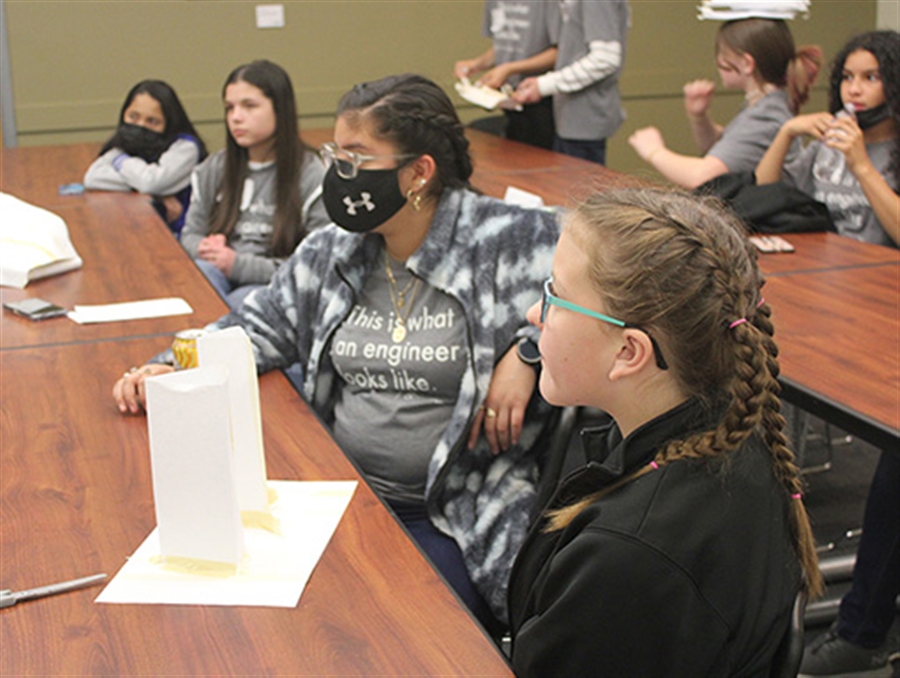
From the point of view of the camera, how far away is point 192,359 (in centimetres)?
189

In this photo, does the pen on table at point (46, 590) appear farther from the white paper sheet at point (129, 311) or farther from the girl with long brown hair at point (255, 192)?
the girl with long brown hair at point (255, 192)

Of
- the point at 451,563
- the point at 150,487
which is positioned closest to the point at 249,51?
the point at 451,563

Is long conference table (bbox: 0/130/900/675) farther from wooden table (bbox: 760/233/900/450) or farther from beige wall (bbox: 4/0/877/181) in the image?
beige wall (bbox: 4/0/877/181)

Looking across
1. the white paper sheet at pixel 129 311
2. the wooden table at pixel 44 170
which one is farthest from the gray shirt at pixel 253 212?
the white paper sheet at pixel 129 311

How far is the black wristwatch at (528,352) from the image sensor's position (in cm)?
197

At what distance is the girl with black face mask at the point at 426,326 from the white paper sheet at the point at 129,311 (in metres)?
0.44

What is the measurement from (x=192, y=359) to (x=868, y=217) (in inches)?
83.0

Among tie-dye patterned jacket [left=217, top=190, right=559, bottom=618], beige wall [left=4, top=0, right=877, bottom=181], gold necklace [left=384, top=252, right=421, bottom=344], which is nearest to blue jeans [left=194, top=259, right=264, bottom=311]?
tie-dye patterned jacket [left=217, top=190, right=559, bottom=618]

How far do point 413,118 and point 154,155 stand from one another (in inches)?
101

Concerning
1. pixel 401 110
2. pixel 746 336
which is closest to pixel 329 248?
pixel 401 110

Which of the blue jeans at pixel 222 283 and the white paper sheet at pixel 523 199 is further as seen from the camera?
the blue jeans at pixel 222 283

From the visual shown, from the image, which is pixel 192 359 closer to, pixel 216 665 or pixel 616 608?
pixel 216 665

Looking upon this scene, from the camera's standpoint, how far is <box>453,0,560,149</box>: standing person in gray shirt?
16.1ft

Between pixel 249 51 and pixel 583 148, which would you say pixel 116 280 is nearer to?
pixel 583 148
